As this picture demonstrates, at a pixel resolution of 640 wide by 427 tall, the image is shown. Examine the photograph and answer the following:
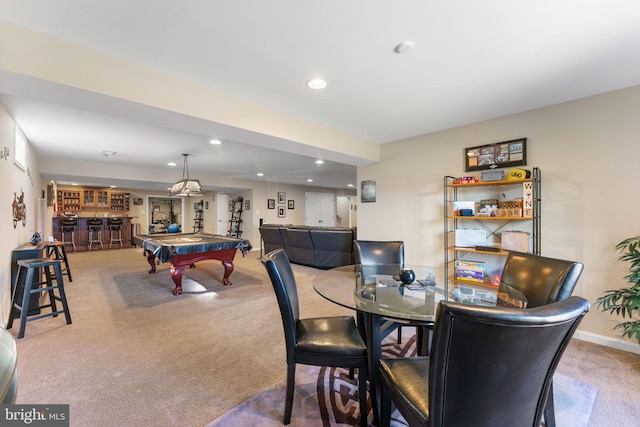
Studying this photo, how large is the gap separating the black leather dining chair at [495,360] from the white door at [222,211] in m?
10.2

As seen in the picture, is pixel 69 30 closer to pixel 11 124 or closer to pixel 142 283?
pixel 11 124

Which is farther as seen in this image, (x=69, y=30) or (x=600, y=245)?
(x=600, y=245)

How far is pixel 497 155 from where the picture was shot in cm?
309

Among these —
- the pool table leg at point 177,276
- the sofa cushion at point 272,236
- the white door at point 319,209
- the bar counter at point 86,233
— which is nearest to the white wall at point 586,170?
the pool table leg at point 177,276

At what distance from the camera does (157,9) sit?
1.47 m

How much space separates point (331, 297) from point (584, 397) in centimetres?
180

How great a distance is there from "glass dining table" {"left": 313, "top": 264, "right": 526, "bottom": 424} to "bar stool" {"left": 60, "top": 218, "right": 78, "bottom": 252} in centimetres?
969

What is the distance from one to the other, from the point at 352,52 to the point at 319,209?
9.01 metres

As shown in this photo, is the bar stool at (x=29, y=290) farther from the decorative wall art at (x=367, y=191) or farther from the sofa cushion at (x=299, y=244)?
the decorative wall art at (x=367, y=191)

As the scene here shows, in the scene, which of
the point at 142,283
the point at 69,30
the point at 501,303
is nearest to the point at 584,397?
the point at 501,303

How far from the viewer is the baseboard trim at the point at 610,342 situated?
2.36 metres

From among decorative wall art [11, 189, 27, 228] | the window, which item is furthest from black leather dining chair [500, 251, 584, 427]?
the window

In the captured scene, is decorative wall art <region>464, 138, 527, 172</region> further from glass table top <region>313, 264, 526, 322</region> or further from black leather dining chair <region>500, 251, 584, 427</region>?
glass table top <region>313, 264, 526, 322</region>

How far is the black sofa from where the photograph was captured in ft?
17.6
